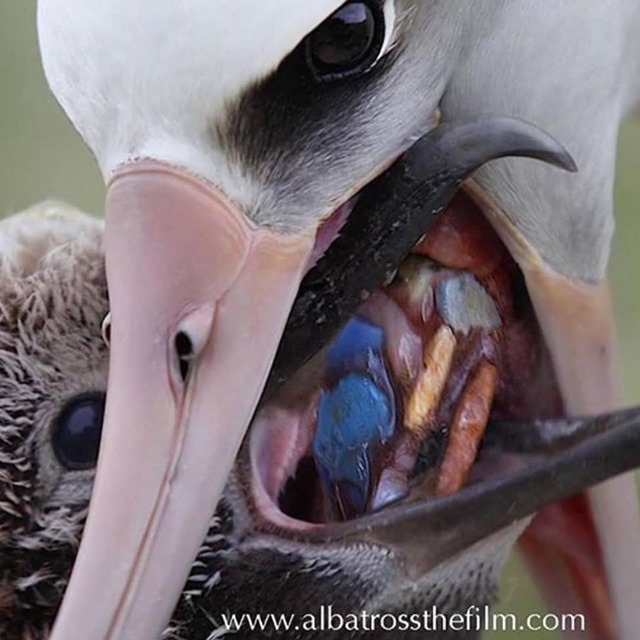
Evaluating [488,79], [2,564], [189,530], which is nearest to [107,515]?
[189,530]

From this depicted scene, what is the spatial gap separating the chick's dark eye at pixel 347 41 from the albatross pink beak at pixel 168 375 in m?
0.12

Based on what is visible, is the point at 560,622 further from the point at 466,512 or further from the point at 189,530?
the point at 189,530

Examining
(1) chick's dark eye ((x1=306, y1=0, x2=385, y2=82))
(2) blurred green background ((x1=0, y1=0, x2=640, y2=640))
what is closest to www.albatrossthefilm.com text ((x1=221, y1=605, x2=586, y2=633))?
(1) chick's dark eye ((x1=306, y1=0, x2=385, y2=82))

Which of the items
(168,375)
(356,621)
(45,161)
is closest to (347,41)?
(168,375)

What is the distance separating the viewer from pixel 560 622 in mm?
1661

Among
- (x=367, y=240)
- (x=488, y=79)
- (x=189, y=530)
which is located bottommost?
(x=189, y=530)

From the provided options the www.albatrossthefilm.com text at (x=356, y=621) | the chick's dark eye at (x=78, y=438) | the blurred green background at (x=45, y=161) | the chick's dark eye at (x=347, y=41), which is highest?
the blurred green background at (x=45, y=161)

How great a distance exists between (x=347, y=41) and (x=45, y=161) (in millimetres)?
2447

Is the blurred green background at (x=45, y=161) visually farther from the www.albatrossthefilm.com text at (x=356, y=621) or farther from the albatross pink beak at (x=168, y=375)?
the albatross pink beak at (x=168, y=375)

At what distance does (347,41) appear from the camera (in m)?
1.33

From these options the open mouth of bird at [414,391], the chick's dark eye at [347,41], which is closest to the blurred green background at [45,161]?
the open mouth of bird at [414,391]

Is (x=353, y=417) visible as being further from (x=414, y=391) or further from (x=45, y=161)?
(x=45, y=161)

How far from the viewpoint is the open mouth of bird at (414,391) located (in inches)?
56.7

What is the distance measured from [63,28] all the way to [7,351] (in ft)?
0.94
